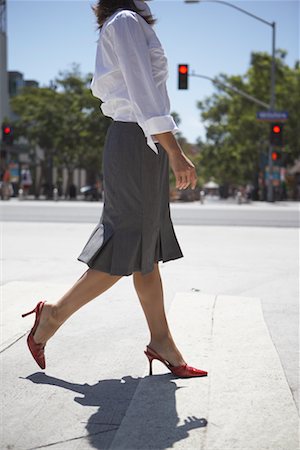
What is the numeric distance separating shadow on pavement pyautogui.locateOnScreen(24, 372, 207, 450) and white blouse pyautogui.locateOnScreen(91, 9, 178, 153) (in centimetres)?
109

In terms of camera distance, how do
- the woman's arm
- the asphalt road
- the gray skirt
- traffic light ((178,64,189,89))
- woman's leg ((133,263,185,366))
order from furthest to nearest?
traffic light ((178,64,189,89)), the asphalt road, woman's leg ((133,263,185,366)), the gray skirt, the woman's arm

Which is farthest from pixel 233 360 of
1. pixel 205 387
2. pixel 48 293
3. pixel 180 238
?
pixel 180 238

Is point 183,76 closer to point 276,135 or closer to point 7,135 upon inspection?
point 276,135

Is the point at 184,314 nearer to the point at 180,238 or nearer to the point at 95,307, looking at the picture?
the point at 95,307

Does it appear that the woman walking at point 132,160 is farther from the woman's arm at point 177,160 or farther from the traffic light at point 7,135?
the traffic light at point 7,135

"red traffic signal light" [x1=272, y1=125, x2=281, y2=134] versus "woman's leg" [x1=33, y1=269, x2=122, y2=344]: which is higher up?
"red traffic signal light" [x1=272, y1=125, x2=281, y2=134]

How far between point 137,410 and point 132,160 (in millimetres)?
1070

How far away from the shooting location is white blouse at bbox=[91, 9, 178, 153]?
2445 mm

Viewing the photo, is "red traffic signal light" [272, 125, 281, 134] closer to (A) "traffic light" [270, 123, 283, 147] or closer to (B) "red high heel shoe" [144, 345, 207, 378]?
(A) "traffic light" [270, 123, 283, 147]

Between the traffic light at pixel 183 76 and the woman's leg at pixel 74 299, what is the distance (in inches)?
842

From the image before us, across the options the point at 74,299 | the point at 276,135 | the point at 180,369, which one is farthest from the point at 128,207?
the point at 276,135

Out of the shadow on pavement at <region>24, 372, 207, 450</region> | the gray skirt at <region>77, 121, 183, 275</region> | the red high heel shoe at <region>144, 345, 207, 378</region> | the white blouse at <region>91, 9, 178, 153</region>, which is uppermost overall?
the white blouse at <region>91, 9, 178, 153</region>

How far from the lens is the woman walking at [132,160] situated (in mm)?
2461

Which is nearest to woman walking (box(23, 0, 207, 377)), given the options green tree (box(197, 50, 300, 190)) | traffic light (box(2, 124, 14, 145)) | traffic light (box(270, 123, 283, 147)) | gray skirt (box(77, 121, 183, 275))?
gray skirt (box(77, 121, 183, 275))
